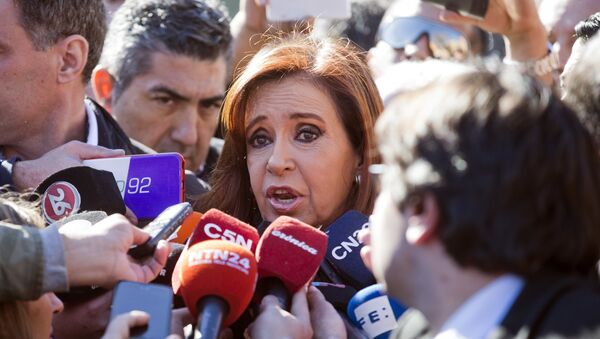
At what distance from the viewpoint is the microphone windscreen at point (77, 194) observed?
9.79ft

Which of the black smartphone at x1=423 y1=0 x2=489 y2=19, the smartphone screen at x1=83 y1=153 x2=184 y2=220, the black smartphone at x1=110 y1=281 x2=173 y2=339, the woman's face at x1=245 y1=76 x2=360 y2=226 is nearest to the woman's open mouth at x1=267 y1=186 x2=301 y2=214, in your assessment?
the woman's face at x1=245 y1=76 x2=360 y2=226

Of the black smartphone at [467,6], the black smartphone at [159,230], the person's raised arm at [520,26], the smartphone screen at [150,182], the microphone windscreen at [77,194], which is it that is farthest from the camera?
the person's raised arm at [520,26]

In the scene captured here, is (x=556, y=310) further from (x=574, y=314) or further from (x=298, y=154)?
(x=298, y=154)

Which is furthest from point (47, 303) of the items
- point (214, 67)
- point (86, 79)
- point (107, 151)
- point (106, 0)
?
point (106, 0)

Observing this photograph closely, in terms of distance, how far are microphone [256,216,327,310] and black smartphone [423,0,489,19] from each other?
1.86 m

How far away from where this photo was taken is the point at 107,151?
129 inches

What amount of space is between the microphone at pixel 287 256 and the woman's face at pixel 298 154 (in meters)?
0.72

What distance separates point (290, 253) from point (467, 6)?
2022 millimetres

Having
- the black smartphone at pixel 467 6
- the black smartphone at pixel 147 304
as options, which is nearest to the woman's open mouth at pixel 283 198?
the black smartphone at pixel 147 304

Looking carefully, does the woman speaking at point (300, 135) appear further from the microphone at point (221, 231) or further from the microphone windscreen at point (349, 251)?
the microphone at point (221, 231)

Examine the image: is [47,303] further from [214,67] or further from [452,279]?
[214,67]

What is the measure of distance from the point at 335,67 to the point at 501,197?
1692 mm

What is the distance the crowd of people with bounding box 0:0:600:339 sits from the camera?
1.76 meters

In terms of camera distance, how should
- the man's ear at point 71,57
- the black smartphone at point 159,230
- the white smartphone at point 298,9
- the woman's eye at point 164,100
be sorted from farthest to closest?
the woman's eye at point 164,100
the white smartphone at point 298,9
the man's ear at point 71,57
the black smartphone at point 159,230
